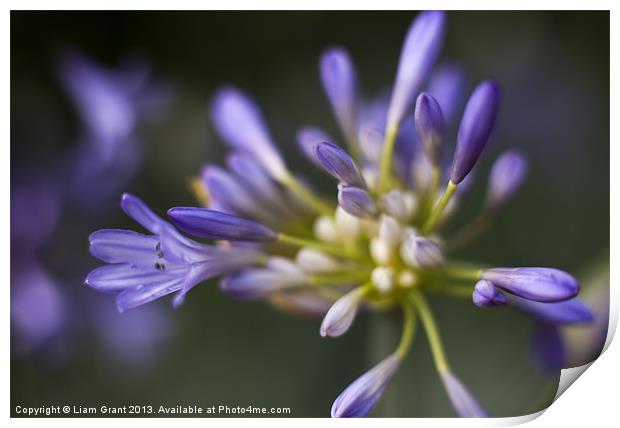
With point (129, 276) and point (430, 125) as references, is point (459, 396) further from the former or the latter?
point (129, 276)

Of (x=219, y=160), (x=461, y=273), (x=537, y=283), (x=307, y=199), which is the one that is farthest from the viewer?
(x=219, y=160)

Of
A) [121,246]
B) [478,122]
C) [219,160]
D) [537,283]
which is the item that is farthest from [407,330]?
[219,160]

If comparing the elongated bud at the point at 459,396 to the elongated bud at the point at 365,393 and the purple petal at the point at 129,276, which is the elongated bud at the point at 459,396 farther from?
the purple petal at the point at 129,276

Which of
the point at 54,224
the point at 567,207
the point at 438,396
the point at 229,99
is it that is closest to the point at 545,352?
the point at 438,396

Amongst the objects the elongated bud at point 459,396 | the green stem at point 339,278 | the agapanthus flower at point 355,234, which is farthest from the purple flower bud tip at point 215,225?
the elongated bud at point 459,396
